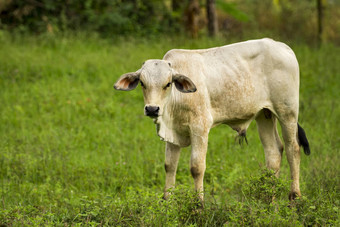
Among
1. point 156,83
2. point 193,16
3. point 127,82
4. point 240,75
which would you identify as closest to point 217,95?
point 240,75

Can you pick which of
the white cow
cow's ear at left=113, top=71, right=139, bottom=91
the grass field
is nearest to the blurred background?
the grass field

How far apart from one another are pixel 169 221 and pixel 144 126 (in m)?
3.68

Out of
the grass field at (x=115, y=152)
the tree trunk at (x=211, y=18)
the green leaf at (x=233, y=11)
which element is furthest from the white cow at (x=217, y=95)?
the tree trunk at (x=211, y=18)

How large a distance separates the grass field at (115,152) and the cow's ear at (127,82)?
0.99 metres

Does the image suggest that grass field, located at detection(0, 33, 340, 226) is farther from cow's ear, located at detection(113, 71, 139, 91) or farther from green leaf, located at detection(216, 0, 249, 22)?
green leaf, located at detection(216, 0, 249, 22)

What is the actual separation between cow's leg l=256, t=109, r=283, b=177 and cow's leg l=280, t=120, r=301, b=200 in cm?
13

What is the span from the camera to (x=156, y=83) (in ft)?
13.2

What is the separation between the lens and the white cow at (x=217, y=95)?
13.6ft

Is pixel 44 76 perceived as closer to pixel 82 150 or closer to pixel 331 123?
pixel 82 150

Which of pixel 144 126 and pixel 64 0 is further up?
pixel 64 0

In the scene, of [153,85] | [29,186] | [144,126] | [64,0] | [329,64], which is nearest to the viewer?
[153,85]

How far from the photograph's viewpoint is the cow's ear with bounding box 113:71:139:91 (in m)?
4.16

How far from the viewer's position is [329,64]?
1049 cm

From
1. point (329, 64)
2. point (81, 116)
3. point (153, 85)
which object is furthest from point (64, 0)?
point (153, 85)
